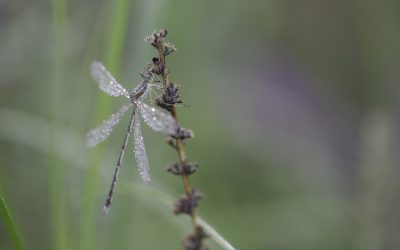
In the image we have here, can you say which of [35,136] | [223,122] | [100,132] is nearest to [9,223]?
[100,132]

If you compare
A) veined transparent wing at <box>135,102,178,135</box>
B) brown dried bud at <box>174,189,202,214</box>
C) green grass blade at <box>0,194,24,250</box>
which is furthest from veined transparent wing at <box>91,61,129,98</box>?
brown dried bud at <box>174,189,202,214</box>

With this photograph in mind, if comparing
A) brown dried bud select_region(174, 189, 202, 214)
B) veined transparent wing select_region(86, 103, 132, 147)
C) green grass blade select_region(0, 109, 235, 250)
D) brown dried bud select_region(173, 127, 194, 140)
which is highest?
green grass blade select_region(0, 109, 235, 250)

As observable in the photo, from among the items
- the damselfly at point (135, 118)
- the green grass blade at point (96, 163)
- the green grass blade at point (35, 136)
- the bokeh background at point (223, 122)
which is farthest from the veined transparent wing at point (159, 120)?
the green grass blade at point (35, 136)

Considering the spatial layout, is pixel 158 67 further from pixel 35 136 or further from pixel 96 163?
pixel 35 136

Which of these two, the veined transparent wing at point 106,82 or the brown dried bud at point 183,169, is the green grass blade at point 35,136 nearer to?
the veined transparent wing at point 106,82

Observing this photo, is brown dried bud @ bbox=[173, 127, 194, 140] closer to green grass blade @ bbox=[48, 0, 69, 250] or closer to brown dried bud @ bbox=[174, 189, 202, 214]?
brown dried bud @ bbox=[174, 189, 202, 214]

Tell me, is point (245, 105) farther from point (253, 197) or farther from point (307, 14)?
point (307, 14)

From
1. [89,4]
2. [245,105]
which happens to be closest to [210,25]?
[245,105]
